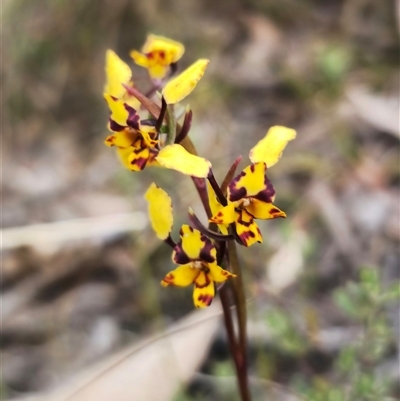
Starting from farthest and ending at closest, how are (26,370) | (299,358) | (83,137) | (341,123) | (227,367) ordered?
(83,137) → (341,123) → (26,370) → (299,358) → (227,367)

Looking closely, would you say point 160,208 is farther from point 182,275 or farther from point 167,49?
point 167,49

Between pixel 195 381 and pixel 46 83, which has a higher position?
pixel 46 83

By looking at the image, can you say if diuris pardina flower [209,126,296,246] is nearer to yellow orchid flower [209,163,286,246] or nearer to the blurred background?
yellow orchid flower [209,163,286,246]

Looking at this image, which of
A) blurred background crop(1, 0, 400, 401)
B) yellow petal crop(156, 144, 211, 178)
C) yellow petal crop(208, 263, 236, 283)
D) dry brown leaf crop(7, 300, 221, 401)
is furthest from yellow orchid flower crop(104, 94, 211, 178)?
dry brown leaf crop(7, 300, 221, 401)

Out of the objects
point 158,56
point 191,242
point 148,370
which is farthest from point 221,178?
point 191,242

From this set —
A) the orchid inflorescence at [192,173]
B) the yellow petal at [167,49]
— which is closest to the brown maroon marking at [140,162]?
the orchid inflorescence at [192,173]

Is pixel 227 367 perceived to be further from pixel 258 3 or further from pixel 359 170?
pixel 258 3

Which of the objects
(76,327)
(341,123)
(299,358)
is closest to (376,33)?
(341,123)
